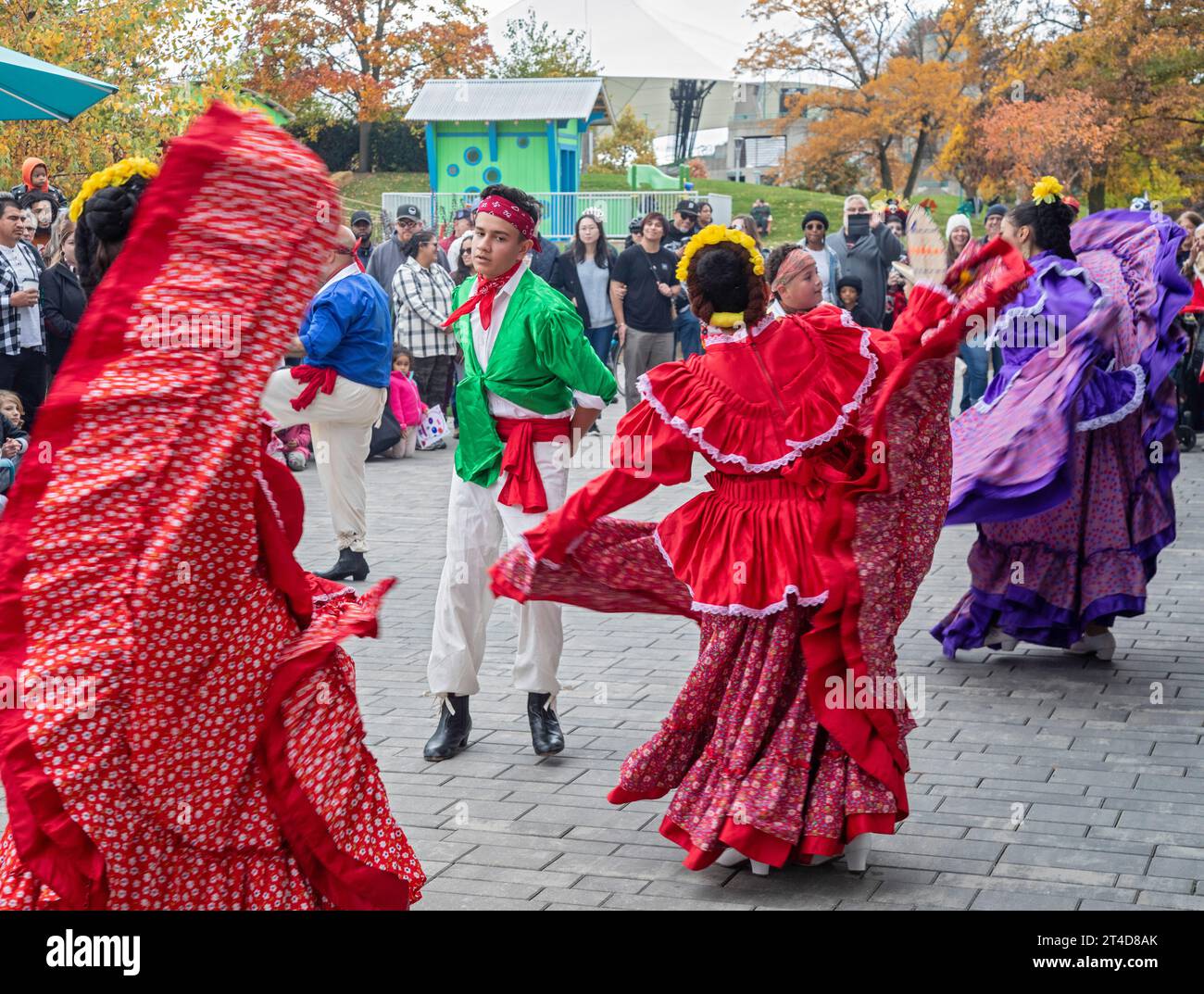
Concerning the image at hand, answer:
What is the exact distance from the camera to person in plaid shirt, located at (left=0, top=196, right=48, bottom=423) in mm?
10078

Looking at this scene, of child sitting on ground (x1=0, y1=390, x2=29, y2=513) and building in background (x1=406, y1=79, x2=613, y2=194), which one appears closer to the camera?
child sitting on ground (x1=0, y1=390, x2=29, y2=513)

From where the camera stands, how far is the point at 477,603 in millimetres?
5691

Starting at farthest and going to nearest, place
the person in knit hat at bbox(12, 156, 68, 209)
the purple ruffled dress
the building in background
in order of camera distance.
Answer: the building in background < the person in knit hat at bbox(12, 156, 68, 209) < the purple ruffled dress

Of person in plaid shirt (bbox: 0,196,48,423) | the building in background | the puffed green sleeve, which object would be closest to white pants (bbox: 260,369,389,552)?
person in plaid shirt (bbox: 0,196,48,423)

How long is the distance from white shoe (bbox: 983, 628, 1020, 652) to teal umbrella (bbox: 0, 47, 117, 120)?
20.5ft

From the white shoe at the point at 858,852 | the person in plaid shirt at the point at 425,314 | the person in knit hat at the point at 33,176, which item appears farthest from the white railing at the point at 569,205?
the white shoe at the point at 858,852

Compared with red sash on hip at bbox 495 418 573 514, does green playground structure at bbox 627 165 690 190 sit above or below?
above

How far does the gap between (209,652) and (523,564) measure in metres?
1.61

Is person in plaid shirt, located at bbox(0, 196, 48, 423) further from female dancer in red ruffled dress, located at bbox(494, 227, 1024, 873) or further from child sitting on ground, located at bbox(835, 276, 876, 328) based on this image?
female dancer in red ruffled dress, located at bbox(494, 227, 1024, 873)

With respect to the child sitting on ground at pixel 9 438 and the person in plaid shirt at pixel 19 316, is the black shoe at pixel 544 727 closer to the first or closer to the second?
the child sitting on ground at pixel 9 438

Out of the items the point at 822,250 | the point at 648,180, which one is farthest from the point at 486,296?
the point at 648,180
